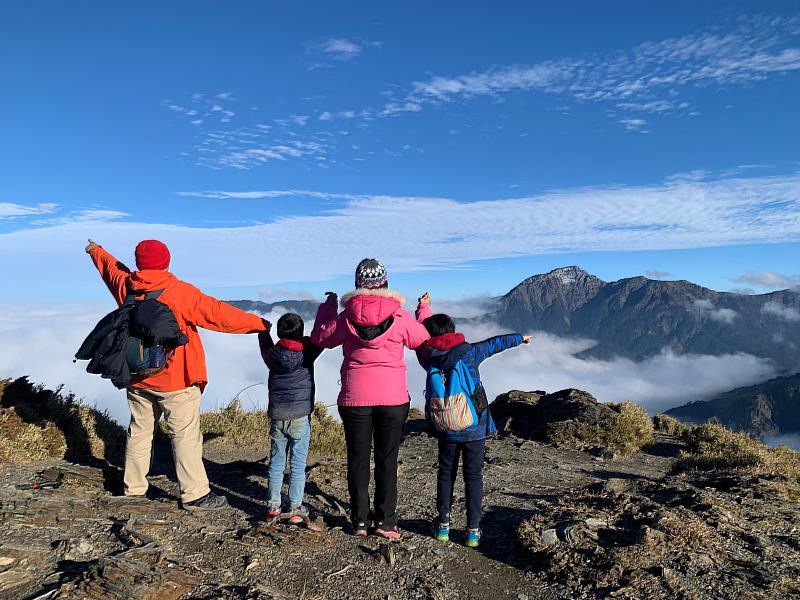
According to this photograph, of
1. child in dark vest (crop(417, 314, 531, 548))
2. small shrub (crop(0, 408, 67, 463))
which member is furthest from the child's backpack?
small shrub (crop(0, 408, 67, 463))

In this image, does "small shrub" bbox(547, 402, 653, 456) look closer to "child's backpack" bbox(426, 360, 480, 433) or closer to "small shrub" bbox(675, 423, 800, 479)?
"small shrub" bbox(675, 423, 800, 479)

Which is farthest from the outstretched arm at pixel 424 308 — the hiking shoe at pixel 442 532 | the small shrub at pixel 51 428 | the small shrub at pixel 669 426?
the small shrub at pixel 669 426

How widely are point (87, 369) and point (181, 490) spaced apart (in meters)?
1.55

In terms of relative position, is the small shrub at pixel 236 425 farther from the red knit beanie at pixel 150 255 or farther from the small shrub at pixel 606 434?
the small shrub at pixel 606 434

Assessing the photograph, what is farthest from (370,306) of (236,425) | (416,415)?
(416,415)

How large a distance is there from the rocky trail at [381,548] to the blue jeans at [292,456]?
1.13 feet

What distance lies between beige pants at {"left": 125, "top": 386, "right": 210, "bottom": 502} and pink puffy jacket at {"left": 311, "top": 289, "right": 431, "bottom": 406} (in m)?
1.64

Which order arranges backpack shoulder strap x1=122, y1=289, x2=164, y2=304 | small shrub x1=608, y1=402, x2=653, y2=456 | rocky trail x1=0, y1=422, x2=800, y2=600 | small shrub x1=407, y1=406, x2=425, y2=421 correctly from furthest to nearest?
small shrub x1=407, y1=406, x2=425, y2=421 → small shrub x1=608, y1=402, x2=653, y2=456 → backpack shoulder strap x1=122, y1=289, x2=164, y2=304 → rocky trail x1=0, y1=422, x2=800, y2=600

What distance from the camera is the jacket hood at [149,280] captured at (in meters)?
5.11

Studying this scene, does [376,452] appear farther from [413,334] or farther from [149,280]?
[149,280]

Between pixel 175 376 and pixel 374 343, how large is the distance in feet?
6.62

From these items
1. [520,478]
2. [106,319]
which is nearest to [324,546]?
[106,319]

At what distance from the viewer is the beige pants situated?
17.5 ft

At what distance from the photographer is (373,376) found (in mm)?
4902
